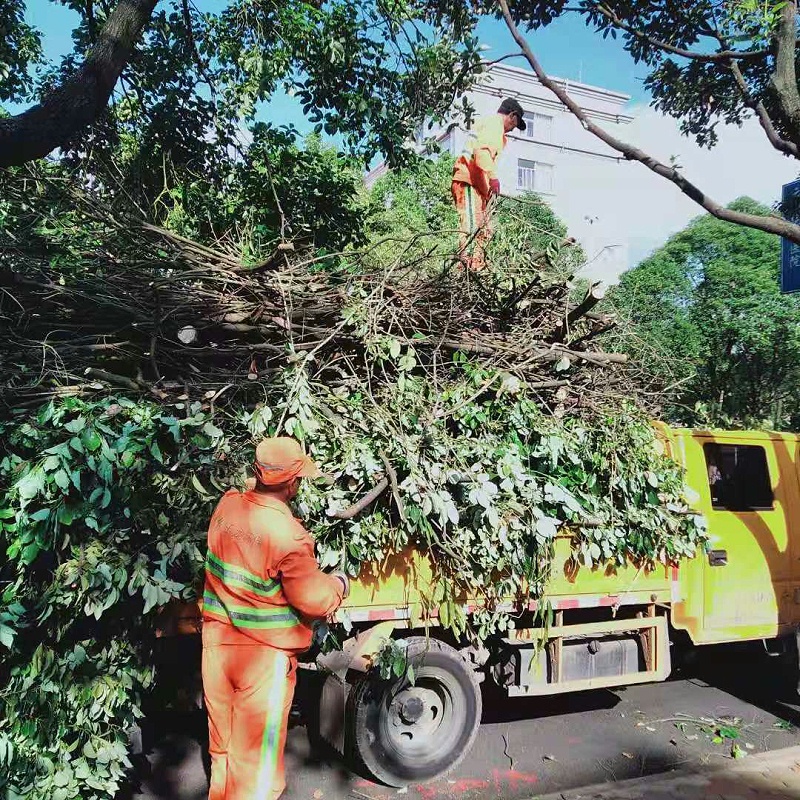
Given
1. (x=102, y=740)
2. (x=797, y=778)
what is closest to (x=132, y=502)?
(x=102, y=740)

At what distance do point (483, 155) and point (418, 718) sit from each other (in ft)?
14.9

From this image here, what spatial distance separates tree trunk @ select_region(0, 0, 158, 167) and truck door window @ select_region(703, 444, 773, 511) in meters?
4.98

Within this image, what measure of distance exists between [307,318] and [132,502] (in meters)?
1.61

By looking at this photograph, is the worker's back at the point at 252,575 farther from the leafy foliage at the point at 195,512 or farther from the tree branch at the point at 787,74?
the tree branch at the point at 787,74

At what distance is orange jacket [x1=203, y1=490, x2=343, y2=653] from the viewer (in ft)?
9.43

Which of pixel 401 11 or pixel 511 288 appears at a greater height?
pixel 401 11

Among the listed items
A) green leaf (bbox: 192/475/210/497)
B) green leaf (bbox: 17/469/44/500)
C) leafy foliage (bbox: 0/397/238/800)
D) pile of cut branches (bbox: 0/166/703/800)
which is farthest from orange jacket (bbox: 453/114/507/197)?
green leaf (bbox: 17/469/44/500)

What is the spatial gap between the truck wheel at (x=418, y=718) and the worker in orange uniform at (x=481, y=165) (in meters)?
3.61

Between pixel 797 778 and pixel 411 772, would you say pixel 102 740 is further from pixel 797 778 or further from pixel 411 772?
pixel 797 778

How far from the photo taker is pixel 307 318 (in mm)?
4223

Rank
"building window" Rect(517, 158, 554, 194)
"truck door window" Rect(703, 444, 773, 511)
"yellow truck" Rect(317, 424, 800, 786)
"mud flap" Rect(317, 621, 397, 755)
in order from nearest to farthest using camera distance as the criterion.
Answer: "mud flap" Rect(317, 621, 397, 755) → "yellow truck" Rect(317, 424, 800, 786) → "truck door window" Rect(703, 444, 773, 511) → "building window" Rect(517, 158, 554, 194)

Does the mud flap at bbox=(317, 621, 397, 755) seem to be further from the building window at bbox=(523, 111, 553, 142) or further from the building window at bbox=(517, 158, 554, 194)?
the building window at bbox=(523, 111, 553, 142)

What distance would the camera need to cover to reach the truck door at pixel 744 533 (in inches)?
197

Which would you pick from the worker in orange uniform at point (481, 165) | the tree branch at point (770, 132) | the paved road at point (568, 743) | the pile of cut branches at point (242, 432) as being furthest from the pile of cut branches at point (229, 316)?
the paved road at point (568, 743)
